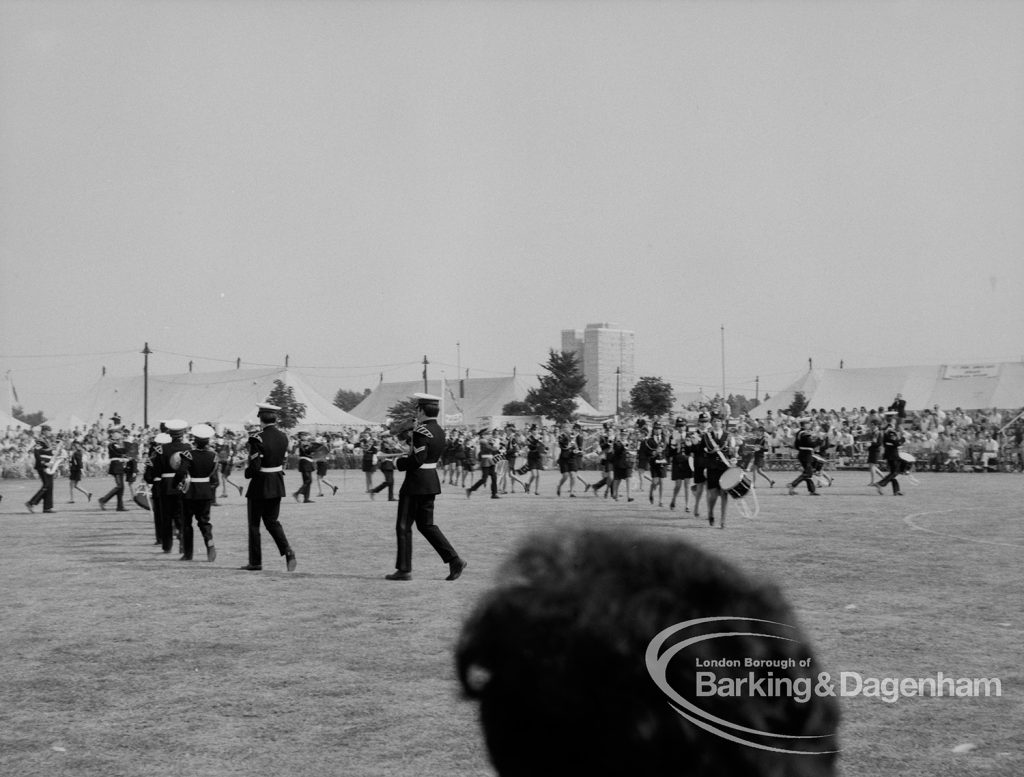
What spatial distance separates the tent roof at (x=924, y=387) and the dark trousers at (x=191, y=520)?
40950 mm

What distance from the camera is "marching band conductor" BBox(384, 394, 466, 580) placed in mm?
11492

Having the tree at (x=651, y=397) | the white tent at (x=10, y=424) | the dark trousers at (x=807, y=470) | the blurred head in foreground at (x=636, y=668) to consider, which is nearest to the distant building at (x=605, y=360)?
the tree at (x=651, y=397)

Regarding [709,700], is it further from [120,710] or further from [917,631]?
[917,631]

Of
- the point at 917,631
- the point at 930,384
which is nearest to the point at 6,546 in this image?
the point at 917,631

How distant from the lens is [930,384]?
49.8 metres

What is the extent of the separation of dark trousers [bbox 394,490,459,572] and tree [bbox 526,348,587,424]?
6867 centimetres

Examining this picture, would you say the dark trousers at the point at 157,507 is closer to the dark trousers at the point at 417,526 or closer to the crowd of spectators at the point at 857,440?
the dark trousers at the point at 417,526

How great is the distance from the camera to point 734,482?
16.9 m

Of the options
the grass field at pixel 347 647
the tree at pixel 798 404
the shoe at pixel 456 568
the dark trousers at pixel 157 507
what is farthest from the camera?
the tree at pixel 798 404

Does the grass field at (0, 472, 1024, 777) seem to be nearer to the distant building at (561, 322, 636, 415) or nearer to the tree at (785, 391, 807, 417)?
the tree at (785, 391, 807, 417)

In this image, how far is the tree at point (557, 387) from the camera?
3184 inches

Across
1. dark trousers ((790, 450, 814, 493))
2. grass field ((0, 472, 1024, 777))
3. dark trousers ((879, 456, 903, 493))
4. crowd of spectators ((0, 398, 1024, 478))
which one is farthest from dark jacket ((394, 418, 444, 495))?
crowd of spectators ((0, 398, 1024, 478))

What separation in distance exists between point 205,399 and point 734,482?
5653 centimetres

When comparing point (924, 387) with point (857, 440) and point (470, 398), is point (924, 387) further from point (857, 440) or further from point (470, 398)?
point (470, 398)
